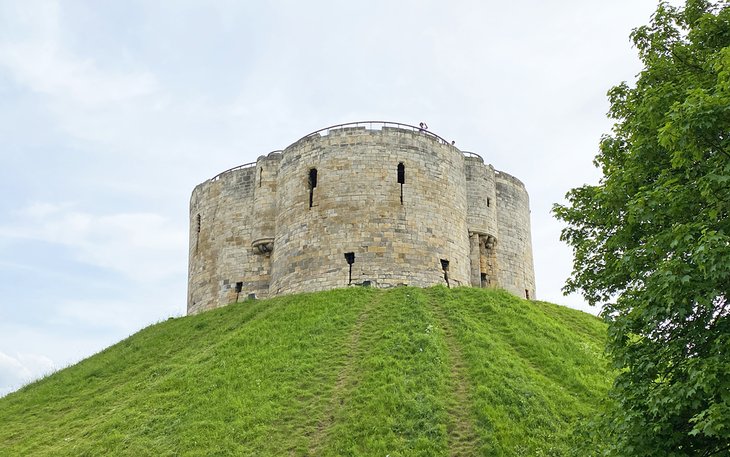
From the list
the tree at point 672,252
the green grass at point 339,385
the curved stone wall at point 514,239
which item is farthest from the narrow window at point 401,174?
the tree at point 672,252

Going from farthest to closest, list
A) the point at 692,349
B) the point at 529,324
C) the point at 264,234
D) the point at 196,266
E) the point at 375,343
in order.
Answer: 1. the point at 196,266
2. the point at 264,234
3. the point at 529,324
4. the point at 375,343
5. the point at 692,349

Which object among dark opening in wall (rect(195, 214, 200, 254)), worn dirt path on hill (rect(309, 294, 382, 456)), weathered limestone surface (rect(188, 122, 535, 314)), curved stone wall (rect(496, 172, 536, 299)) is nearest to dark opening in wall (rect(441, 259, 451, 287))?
weathered limestone surface (rect(188, 122, 535, 314))

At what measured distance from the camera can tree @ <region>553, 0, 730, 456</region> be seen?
886cm

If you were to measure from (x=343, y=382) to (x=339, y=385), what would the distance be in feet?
0.63

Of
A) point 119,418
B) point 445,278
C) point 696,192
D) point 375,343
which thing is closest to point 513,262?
point 445,278

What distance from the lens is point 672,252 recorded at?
10.1 metres

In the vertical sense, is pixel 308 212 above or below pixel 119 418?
above

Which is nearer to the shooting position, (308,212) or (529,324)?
(529,324)

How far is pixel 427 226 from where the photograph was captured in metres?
28.0

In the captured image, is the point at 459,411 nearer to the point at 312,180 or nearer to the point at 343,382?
the point at 343,382

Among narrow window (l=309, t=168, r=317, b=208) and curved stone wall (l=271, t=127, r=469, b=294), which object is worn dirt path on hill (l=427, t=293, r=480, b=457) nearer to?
curved stone wall (l=271, t=127, r=469, b=294)

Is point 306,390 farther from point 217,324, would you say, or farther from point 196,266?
point 196,266

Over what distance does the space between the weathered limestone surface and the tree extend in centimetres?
1502

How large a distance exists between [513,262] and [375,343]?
48.8 ft
